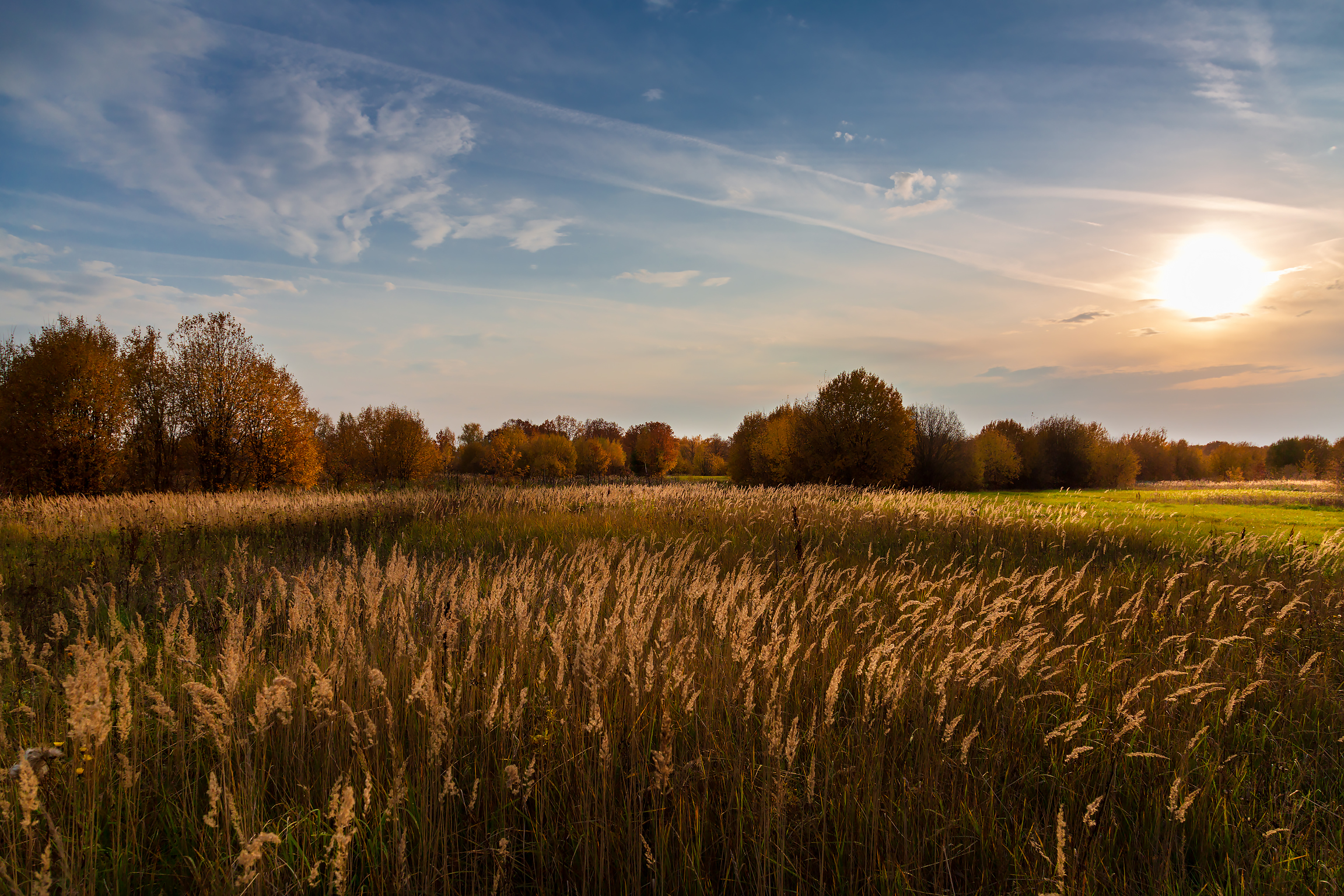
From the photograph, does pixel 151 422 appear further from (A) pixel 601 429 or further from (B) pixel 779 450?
(A) pixel 601 429

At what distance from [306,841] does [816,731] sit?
8.15 ft

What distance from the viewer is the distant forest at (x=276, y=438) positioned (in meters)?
22.3

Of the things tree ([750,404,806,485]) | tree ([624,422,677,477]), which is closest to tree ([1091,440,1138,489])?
tree ([750,404,806,485])

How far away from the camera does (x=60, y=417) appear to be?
2214 cm

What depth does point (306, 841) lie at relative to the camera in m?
2.43

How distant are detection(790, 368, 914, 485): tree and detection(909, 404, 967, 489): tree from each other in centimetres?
1228

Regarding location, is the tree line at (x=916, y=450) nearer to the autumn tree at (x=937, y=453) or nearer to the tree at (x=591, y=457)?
the autumn tree at (x=937, y=453)

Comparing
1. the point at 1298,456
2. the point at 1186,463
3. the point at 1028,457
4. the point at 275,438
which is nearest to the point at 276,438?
the point at 275,438

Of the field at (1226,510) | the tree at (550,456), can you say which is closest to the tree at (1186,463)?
the field at (1226,510)

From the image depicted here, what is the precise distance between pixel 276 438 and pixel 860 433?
98.1 feet

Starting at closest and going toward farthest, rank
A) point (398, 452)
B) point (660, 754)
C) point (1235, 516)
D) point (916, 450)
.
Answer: point (660, 754) → point (1235, 516) → point (398, 452) → point (916, 450)

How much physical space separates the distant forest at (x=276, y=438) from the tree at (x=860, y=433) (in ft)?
0.25

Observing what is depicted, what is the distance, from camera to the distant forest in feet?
73.2

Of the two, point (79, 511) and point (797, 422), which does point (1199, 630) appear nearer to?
point (79, 511)
